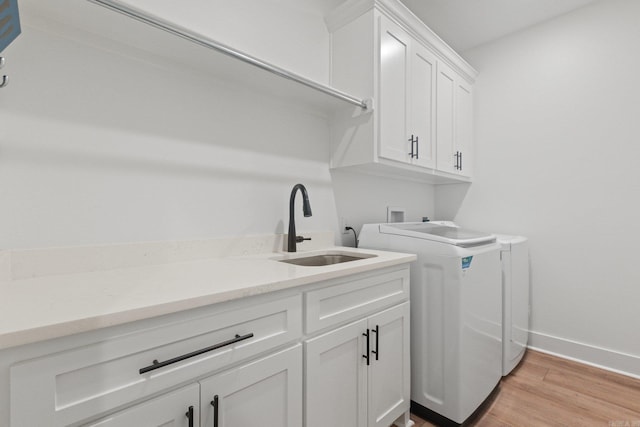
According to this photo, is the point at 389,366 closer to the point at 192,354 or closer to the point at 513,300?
the point at 192,354

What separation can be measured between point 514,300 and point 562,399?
1.90 feet

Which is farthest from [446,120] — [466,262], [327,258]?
[327,258]

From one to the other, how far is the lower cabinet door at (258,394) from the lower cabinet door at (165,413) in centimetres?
3

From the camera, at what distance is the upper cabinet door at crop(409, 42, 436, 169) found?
1.96 m

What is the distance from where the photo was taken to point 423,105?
6.74ft

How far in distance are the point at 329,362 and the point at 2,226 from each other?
45.7 inches

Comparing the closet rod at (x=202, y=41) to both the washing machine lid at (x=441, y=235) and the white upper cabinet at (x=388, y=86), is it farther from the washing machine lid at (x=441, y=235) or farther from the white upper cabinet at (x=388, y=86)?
the washing machine lid at (x=441, y=235)

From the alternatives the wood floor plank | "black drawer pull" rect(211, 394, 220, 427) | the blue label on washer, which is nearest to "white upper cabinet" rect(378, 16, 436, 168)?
the blue label on washer

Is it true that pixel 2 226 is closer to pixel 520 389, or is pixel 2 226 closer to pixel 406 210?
pixel 406 210

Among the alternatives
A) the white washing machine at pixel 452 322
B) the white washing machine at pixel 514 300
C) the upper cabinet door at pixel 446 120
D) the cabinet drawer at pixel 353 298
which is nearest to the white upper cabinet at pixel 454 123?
the upper cabinet door at pixel 446 120

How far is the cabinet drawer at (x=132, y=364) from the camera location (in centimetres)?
56

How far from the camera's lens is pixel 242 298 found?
847 millimetres

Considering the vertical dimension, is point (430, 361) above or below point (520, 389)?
above

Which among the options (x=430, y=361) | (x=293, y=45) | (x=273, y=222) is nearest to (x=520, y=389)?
(x=430, y=361)
